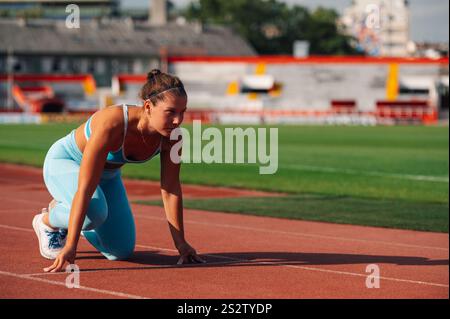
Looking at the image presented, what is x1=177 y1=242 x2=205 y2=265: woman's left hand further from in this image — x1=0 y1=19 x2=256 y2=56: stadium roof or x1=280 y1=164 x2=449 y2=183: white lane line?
x1=0 y1=19 x2=256 y2=56: stadium roof

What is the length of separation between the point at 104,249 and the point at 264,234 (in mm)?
3347

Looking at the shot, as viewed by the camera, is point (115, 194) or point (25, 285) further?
point (115, 194)

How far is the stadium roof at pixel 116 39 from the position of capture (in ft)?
352

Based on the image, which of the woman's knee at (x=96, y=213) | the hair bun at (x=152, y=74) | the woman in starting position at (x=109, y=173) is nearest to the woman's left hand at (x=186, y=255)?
the woman in starting position at (x=109, y=173)

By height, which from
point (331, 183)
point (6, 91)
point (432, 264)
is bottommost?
point (6, 91)

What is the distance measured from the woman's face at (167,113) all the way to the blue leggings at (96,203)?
0.89 meters

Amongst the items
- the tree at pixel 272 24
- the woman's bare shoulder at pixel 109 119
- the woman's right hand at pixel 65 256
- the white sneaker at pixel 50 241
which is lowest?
the tree at pixel 272 24

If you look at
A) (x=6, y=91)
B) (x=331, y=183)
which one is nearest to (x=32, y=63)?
(x=6, y=91)

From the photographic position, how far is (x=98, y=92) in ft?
291

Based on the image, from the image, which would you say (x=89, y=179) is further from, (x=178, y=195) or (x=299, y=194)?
(x=299, y=194)

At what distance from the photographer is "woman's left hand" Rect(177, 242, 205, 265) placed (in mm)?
9570

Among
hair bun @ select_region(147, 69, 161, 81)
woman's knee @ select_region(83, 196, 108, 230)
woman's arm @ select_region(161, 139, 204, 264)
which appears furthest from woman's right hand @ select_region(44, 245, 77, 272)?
hair bun @ select_region(147, 69, 161, 81)

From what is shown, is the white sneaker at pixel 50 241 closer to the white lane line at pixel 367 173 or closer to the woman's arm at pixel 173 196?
the woman's arm at pixel 173 196

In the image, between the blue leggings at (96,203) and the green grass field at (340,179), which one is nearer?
the blue leggings at (96,203)
